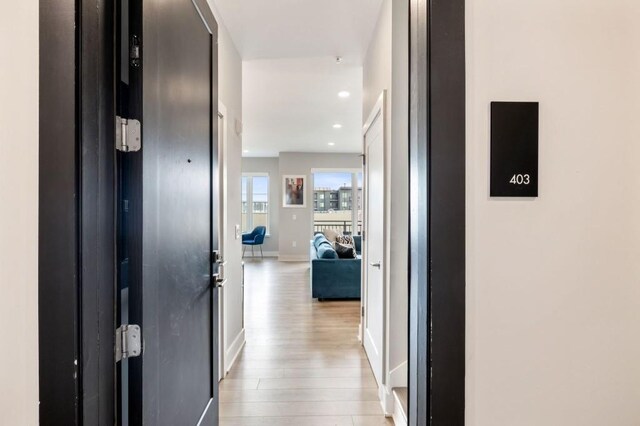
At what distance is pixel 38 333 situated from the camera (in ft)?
2.55

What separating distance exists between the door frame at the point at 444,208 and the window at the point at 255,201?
29.3ft

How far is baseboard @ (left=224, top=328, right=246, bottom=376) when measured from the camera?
2648 mm

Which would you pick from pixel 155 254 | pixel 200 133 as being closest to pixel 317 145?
pixel 200 133

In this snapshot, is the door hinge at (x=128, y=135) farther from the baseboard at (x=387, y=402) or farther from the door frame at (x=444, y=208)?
the baseboard at (x=387, y=402)

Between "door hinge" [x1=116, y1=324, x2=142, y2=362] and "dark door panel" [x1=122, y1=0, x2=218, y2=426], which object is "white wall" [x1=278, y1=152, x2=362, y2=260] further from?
"door hinge" [x1=116, y1=324, x2=142, y2=362]

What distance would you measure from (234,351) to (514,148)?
2.79 m

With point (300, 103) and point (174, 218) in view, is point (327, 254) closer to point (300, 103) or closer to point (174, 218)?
point (300, 103)

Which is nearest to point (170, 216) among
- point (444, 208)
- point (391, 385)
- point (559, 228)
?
point (444, 208)

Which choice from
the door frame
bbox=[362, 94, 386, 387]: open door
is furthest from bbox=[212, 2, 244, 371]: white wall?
the door frame

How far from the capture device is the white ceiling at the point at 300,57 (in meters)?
2.37

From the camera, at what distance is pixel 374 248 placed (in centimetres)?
268

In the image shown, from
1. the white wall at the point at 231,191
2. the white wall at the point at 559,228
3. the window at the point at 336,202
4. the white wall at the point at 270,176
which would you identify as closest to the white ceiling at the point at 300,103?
the white wall at the point at 231,191
